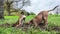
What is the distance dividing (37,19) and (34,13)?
100 centimetres

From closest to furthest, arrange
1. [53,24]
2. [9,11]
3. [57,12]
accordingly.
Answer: [53,24]
[57,12]
[9,11]

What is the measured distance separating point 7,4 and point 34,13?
1595mm

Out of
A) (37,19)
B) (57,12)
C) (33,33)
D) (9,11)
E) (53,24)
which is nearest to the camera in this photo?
(33,33)

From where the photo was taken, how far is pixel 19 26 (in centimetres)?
766

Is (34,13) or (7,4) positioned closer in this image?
(34,13)

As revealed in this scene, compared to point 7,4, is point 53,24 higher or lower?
lower

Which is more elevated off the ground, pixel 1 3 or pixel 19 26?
pixel 1 3

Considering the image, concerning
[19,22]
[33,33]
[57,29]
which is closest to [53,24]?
[57,29]

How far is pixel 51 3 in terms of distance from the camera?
8.33 m

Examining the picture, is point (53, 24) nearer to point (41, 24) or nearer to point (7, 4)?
point (41, 24)

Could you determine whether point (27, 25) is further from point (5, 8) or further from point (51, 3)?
point (5, 8)

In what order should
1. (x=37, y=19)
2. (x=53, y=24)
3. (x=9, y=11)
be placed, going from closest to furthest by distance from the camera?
(x=37, y=19), (x=53, y=24), (x=9, y=11)

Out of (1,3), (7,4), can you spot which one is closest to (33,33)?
(1,3)

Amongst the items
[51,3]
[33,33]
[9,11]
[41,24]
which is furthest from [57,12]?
[33,33]
